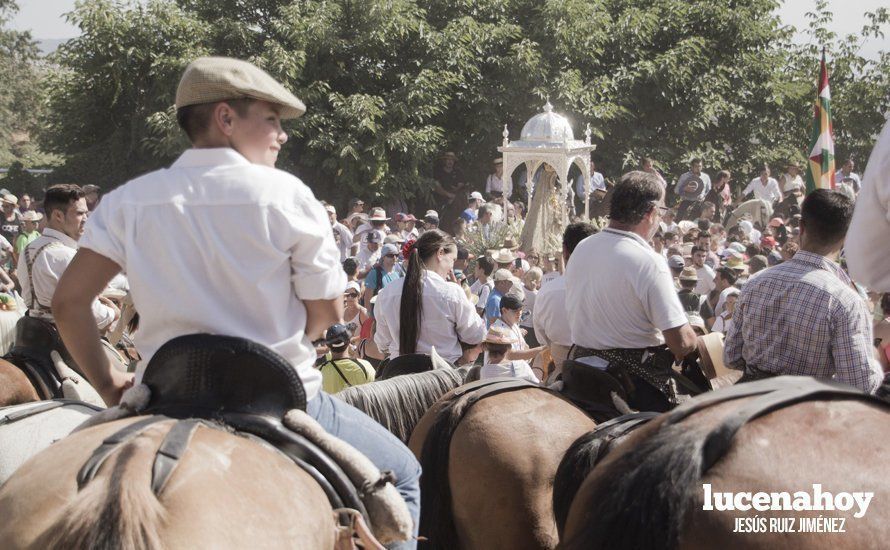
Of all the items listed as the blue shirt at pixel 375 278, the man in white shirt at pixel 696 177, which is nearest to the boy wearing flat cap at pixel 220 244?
the blue shirt at pixel 375 278

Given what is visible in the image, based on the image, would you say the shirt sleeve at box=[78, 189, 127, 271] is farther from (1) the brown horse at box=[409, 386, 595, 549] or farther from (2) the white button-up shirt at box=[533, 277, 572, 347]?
(2) the white button-up shirt at box=[533, 277, 572, 347]

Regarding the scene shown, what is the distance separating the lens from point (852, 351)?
421cm

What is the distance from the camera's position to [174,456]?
2.39m

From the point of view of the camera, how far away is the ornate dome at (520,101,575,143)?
1975cm

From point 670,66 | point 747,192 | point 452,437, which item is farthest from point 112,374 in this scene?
point 670,66

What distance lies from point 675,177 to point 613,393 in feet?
76.5

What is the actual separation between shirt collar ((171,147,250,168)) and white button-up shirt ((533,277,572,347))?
11.0ft

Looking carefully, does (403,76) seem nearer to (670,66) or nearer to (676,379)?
(670,66)

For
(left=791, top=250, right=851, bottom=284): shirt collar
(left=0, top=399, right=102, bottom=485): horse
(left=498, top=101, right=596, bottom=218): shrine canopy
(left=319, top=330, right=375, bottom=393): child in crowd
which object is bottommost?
(left=319, top=330, right=375, bottom=393): child in crowd

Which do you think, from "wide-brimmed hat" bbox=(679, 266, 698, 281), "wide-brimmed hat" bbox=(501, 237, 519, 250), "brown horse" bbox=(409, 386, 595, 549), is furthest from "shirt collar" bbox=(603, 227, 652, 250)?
"wide-brimmed hat" bbox=(501, 237, 519, 250)

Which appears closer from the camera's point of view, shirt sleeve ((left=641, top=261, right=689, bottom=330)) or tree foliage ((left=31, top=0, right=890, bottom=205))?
shirt sleeve ((left=641, top=261, right=689, bottom=330))

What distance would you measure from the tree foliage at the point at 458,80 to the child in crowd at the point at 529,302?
1153cm

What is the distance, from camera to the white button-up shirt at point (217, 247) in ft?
9.46

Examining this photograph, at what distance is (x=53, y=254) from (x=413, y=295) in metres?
2.32
